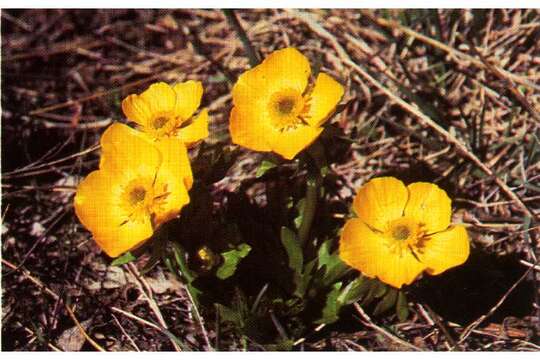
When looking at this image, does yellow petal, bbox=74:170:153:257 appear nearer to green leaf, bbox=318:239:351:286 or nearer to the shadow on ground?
green leaf, bbox=318:239:351:286

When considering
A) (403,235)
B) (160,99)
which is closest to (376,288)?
(403,235)

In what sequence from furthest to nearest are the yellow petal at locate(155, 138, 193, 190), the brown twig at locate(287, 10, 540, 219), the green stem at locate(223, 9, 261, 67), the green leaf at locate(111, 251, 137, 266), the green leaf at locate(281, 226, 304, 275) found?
the green stem at locate(223, 9, 261, 67)
the brown twig at locate(287, 10, 540, 219)
the green leaf at locate(281, 226, 304, 275)
the green leaf at locate(111, 251, 137, 266)
the yellow petal at locate(155, 138, 193, 190)

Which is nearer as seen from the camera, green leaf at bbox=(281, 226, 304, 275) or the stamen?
the stamen

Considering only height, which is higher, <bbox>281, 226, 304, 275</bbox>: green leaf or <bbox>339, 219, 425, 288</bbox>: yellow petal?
<bbox>339, 219, 425, 288</bbox>: yellow petal

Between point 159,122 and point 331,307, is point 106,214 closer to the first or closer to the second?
point 159,122

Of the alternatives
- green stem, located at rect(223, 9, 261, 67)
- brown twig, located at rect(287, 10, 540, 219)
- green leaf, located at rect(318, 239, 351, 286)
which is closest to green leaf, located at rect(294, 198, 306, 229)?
green leaf, located at rect(318, 239, 351, 286)

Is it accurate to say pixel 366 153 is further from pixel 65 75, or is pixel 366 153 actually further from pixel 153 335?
pixel 65 75

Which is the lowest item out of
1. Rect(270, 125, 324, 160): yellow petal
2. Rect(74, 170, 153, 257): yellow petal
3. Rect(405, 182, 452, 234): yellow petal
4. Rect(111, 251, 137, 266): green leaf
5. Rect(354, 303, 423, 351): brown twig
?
Rect(354, 303, 423, 351): brown twig
